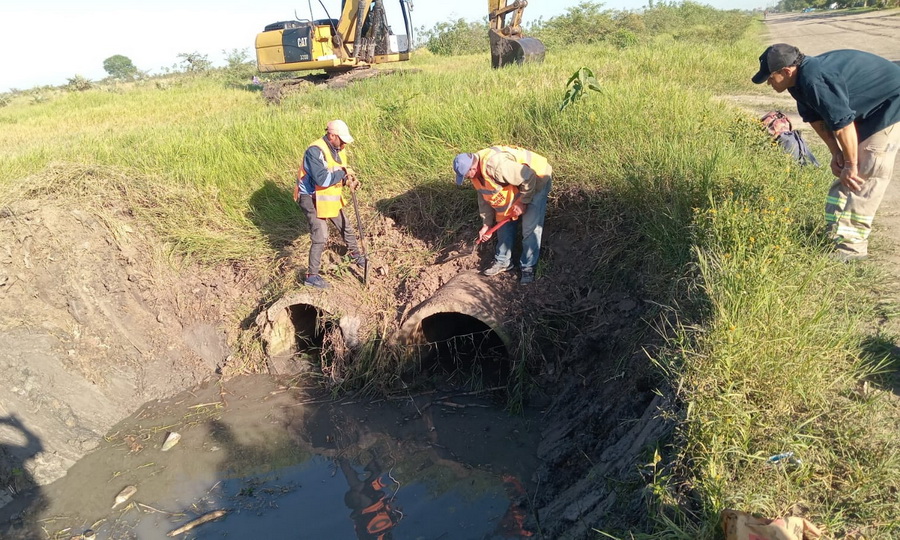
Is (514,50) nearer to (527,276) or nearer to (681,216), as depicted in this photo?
(527,276)

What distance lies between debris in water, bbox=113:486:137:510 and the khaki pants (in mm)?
4926

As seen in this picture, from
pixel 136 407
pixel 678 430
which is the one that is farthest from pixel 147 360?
pixel 678 430

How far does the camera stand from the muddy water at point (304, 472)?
147 inches

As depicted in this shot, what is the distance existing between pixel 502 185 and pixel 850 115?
7.35 feet

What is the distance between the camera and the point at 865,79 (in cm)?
359

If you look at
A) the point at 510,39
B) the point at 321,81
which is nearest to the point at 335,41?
the point at 321,81

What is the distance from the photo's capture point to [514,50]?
12984mm

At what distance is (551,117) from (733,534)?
15.5 feet

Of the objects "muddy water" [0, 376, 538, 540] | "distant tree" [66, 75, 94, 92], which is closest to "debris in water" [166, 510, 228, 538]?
"muddy water" [0, 376, 538, 540]

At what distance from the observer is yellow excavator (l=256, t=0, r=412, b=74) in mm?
13602

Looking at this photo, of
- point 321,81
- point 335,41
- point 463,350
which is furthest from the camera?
point 321,81

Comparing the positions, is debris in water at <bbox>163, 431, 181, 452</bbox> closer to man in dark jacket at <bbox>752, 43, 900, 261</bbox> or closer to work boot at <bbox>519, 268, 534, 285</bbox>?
work boot at <bbox>519, 268, 534, 285</bbox>

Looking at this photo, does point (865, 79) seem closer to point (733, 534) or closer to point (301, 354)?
point (733, 534)

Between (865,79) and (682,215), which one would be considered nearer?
(865,79)
